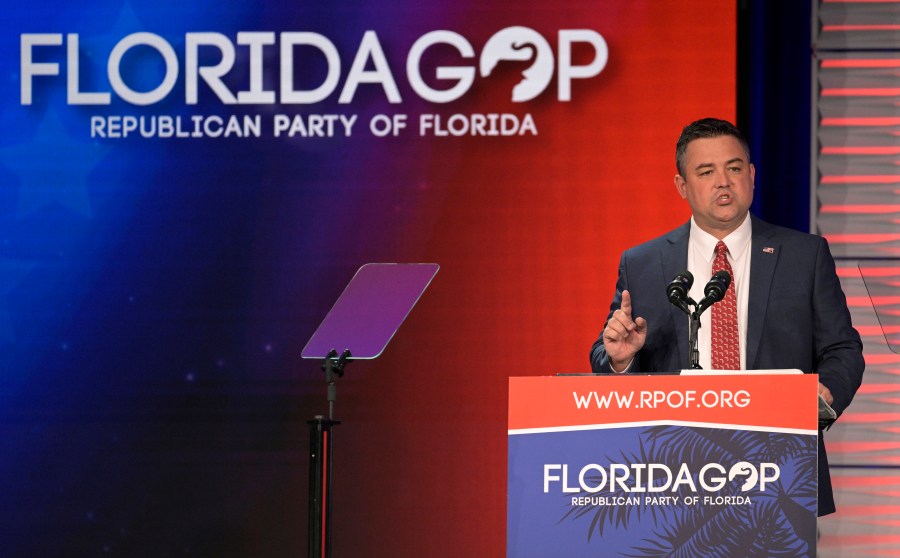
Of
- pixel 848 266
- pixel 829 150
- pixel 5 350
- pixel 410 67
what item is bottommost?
pixel 5 350

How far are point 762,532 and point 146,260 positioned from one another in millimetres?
3639

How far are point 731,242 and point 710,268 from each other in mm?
104

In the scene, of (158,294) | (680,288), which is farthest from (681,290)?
(158,294)

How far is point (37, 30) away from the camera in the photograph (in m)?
5.54

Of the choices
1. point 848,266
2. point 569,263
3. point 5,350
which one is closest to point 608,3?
point 569,263

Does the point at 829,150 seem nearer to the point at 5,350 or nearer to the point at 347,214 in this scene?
the point at 347,214

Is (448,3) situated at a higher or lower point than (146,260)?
higher

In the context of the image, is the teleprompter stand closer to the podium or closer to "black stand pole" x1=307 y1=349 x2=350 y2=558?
"black stand pole" x1=307 y1=349 x2=350 y2=558

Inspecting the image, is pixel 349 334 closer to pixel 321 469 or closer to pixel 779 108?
pixel 321 469

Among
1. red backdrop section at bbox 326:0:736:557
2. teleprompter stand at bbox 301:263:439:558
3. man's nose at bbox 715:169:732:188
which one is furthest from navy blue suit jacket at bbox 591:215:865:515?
red backdrop section at bbox 326:0:736:557

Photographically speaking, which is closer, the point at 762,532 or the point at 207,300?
the point at 762,532

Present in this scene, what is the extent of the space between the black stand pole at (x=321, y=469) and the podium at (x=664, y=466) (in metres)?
1.70

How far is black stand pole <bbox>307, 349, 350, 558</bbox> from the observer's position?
4.18 meters

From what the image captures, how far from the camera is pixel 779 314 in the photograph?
358 cm
